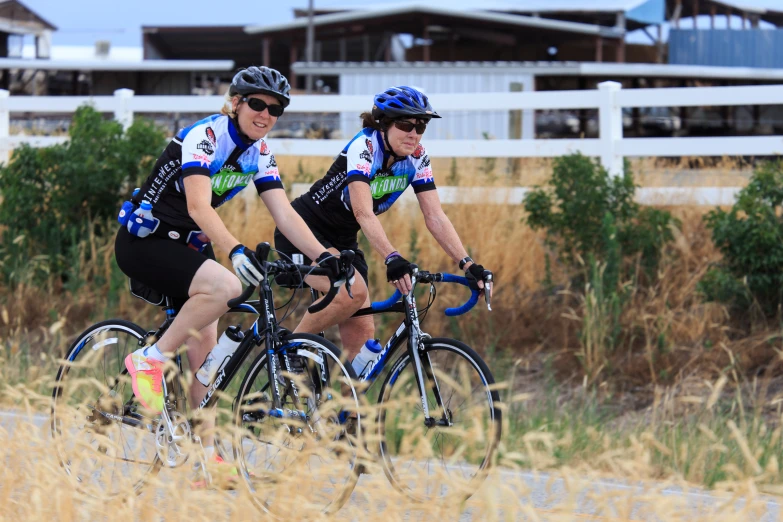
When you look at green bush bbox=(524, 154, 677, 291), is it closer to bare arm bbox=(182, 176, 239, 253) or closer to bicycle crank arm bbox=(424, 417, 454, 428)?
bicycle crank arm bbox=(424, 417, 454, 428)

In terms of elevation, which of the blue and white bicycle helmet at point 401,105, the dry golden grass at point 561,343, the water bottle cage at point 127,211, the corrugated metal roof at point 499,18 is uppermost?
the corrugated metal roof at point 499,18

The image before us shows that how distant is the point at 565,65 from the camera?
33.1 meters

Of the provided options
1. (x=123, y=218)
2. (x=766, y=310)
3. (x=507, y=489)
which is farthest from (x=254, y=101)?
(x=766, y=310)

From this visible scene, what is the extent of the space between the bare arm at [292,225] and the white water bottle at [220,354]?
1.69 ft

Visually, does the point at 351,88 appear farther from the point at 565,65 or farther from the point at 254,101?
the point at 254,101

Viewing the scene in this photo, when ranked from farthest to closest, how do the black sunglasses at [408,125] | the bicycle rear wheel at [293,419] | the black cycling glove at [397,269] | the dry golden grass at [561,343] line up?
the dry golden grass at [561,343], the black sunglasses at [408,125], the black cycling glove at [397,269], the bicycle rear wheel at [293,419]

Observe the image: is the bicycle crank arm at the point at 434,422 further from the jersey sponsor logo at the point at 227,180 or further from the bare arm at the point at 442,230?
the jersey sponsor logo at the point at 227,180

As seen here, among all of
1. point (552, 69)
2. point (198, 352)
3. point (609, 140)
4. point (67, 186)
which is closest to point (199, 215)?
point (198, 352)

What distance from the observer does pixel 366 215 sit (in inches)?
239

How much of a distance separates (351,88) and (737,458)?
93.8 feet

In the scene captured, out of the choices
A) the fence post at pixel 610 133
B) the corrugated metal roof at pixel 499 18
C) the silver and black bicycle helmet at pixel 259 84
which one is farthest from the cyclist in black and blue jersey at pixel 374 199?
the corrugated metal roof at pixel 499 18

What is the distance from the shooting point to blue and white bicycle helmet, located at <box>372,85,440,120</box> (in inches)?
238

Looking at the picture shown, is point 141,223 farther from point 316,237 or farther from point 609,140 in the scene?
point 609,140

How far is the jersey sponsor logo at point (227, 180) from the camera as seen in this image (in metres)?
5.73
